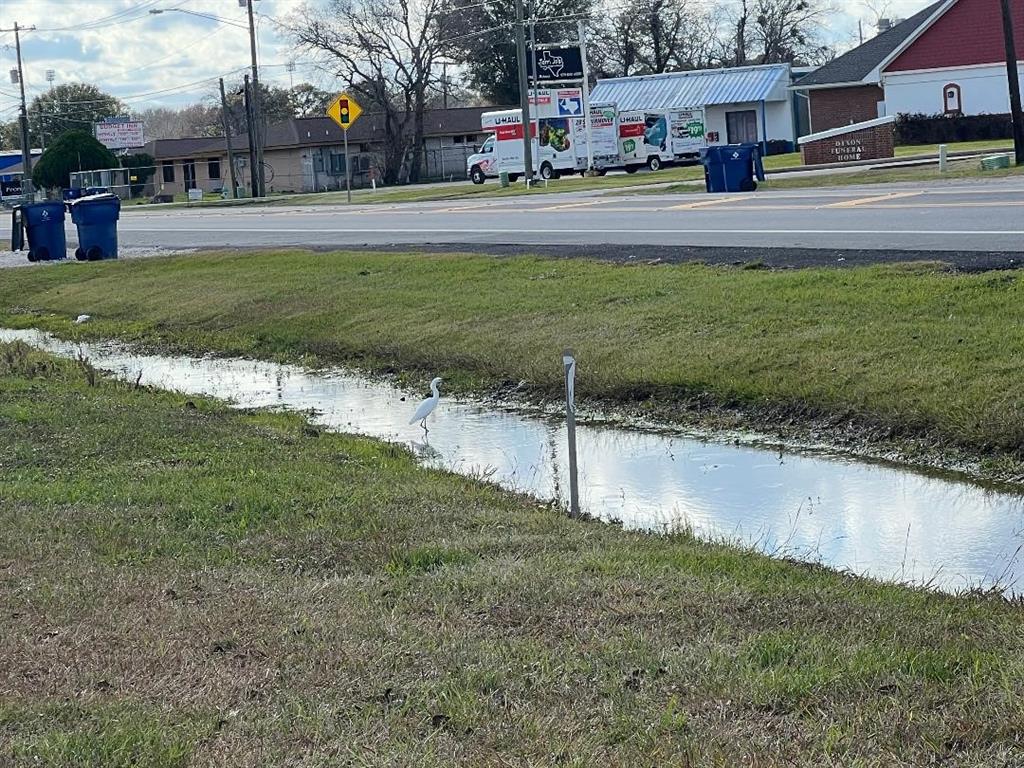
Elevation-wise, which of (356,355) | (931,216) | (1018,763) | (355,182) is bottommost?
(1018,763)

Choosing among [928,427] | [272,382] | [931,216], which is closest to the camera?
[928,427]

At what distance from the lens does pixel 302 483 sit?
845 centimetres

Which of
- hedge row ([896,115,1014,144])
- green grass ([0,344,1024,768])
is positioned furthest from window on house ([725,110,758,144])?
green grass ([0,344,1024,768])

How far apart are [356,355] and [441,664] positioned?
11121 millimetres

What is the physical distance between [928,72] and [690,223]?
3743 centimetres

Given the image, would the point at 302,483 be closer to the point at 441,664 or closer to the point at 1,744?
the point at 441,664

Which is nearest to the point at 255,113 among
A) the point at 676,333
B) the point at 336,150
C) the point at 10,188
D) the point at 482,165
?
the point at 482,165

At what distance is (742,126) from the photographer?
65625 millimetres

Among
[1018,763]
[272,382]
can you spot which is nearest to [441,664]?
[1018,763]

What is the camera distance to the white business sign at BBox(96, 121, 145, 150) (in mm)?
98125

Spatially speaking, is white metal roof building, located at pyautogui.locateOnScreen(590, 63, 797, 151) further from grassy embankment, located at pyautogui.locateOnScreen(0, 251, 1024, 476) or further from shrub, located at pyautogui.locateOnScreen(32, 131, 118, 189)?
grassy embankment, located at pyautogui.locateOnScreen(0, 251, 1024, 476)

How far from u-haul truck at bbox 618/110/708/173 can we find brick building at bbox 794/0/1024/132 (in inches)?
277

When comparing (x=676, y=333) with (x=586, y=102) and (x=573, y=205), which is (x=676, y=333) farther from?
(x=586, y=102)

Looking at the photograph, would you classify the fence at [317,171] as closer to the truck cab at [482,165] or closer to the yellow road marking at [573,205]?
the truck cab at [482,165]
